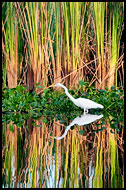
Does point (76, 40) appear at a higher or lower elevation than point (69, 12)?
lower

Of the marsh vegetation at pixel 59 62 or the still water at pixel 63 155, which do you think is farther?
the marsh vegetation at pixel 59 62

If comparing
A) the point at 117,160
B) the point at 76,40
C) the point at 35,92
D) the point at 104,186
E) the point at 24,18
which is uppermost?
the point at 24,18

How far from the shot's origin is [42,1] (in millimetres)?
5902

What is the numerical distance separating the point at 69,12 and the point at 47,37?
540 mm

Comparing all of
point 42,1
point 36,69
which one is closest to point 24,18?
point 42,1

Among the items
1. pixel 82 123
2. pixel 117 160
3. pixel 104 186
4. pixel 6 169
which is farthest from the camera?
pixel 82 123

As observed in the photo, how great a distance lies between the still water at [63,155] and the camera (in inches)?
93.9

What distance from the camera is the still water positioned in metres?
2.38

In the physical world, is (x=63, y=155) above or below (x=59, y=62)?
below

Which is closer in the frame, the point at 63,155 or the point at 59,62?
the point at 63,155

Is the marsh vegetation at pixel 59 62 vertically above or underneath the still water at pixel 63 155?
above

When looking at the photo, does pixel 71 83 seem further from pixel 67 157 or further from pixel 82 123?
pixel 67 157

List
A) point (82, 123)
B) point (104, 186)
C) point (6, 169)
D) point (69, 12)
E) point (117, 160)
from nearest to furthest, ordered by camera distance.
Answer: point (104, 186), point (6, 169), point (117, 160), point (82, 123), point (69, 12)

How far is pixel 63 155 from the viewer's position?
2979mm
